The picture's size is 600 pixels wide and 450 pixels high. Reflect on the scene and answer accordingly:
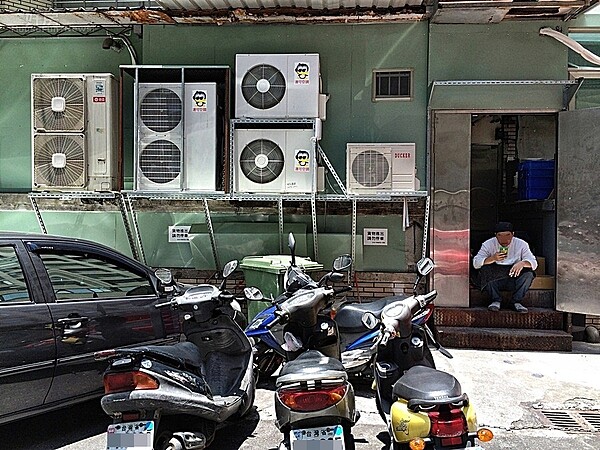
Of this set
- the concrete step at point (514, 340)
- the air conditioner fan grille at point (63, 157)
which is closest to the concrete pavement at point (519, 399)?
the concrete step at point (514, 340)

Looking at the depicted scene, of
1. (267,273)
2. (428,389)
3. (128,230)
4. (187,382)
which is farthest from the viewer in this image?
(128,230)

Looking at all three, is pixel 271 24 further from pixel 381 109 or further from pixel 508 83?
pixel 508 83

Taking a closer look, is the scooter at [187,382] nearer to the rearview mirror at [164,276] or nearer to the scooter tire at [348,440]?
the rearview mirror at [164,276]

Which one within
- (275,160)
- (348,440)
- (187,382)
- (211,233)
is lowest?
(348,440)

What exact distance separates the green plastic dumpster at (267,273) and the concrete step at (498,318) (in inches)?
71.5

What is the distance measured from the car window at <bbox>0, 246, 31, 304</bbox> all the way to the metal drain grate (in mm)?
4162

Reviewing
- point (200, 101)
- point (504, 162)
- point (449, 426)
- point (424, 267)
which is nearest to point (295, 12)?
point (200, 101)

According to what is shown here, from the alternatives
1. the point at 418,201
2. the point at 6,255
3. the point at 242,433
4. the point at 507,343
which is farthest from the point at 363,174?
the point at 6,255

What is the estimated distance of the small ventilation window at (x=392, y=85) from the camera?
7266 millimetres

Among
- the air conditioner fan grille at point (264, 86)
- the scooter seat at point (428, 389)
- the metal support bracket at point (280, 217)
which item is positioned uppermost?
the air conditioner fan grille at point (264, 86)

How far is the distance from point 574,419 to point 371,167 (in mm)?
3309

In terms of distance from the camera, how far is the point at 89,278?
467cm

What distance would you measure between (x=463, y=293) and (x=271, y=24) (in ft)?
13.7

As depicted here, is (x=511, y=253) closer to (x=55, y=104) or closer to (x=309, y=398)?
(x=309, y=398)
